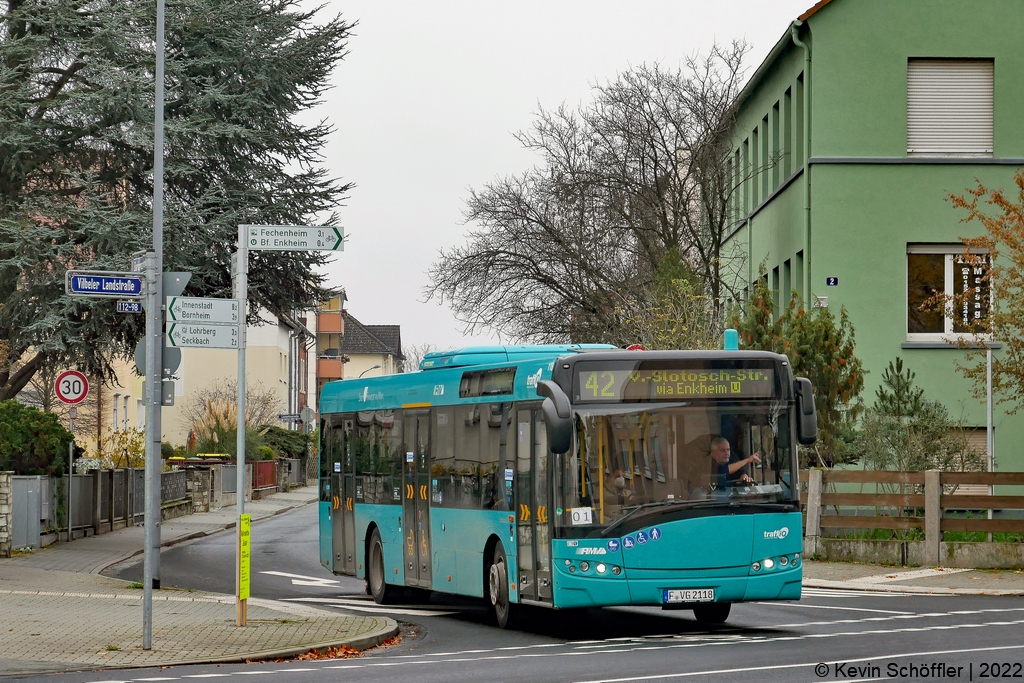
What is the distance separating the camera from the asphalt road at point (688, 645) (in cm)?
1103

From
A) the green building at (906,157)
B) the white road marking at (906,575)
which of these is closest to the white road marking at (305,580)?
the white road marking at (906,575)

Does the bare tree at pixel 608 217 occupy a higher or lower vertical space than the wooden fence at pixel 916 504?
higher

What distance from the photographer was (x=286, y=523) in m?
40.1

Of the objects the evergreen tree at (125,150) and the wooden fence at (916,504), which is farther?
the evergreen tree at (125,150)

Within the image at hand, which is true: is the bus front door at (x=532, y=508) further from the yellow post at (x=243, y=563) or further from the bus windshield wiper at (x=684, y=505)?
the yellow post at (x=243, y=563)

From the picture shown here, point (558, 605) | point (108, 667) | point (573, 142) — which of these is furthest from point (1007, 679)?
point (573, 142)

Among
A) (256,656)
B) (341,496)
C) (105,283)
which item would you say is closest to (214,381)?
(341,496)

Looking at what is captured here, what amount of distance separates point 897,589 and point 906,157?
13361 mm

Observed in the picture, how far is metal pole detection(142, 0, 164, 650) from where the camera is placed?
42.9ft

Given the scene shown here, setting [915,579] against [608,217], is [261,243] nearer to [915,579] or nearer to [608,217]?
[915,579]

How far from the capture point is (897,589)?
19.7 m

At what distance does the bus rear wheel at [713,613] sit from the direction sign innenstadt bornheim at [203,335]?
535 centimetres

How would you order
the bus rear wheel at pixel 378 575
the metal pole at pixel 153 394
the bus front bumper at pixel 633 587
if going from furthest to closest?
the bus rear wheel at pixel 378 575
the bus front bumper at pixel 633 587
the metal pole at pixel 153 394

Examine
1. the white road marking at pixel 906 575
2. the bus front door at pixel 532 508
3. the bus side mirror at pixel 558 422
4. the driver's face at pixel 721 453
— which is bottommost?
the white road marking at pixel 906 575
